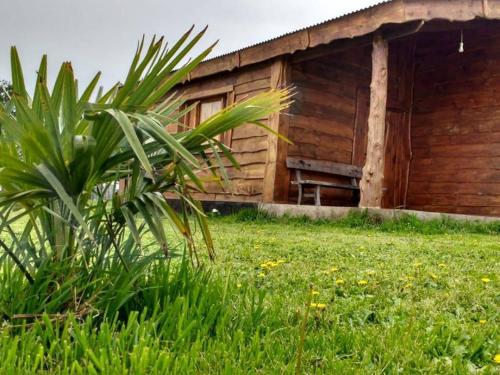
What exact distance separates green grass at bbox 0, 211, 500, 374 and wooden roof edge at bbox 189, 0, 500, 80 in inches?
169

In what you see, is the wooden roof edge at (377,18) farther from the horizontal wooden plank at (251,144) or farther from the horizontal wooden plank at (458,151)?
the horizontal wooden plank at (458,151)

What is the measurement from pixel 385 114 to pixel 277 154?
1855 mm

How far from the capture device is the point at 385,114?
313 inches

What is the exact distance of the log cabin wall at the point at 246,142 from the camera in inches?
354

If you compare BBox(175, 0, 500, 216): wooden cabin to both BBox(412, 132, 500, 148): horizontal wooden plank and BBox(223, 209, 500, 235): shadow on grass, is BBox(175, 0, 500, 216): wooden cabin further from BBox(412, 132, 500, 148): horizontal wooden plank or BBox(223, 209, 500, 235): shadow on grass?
BBox(223, 209, 500, 235): shadow on grass

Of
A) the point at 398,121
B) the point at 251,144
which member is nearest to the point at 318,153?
the point at 251,144

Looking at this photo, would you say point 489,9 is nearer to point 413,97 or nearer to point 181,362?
point 413,97

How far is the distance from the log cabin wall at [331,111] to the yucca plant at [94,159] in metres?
6.81

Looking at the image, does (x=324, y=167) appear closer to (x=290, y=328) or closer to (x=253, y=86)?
(x=253, y=86)

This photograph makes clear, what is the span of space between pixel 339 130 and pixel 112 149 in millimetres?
8022

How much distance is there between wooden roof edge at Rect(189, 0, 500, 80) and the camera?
6.65 metres

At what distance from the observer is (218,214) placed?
936cm

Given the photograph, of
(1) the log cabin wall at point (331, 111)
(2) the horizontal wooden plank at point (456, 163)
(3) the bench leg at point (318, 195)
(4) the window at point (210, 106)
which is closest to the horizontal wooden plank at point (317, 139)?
(1) the log cabin wall at point (331, 111)

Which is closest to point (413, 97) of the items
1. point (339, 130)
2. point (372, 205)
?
point (339, 130)
